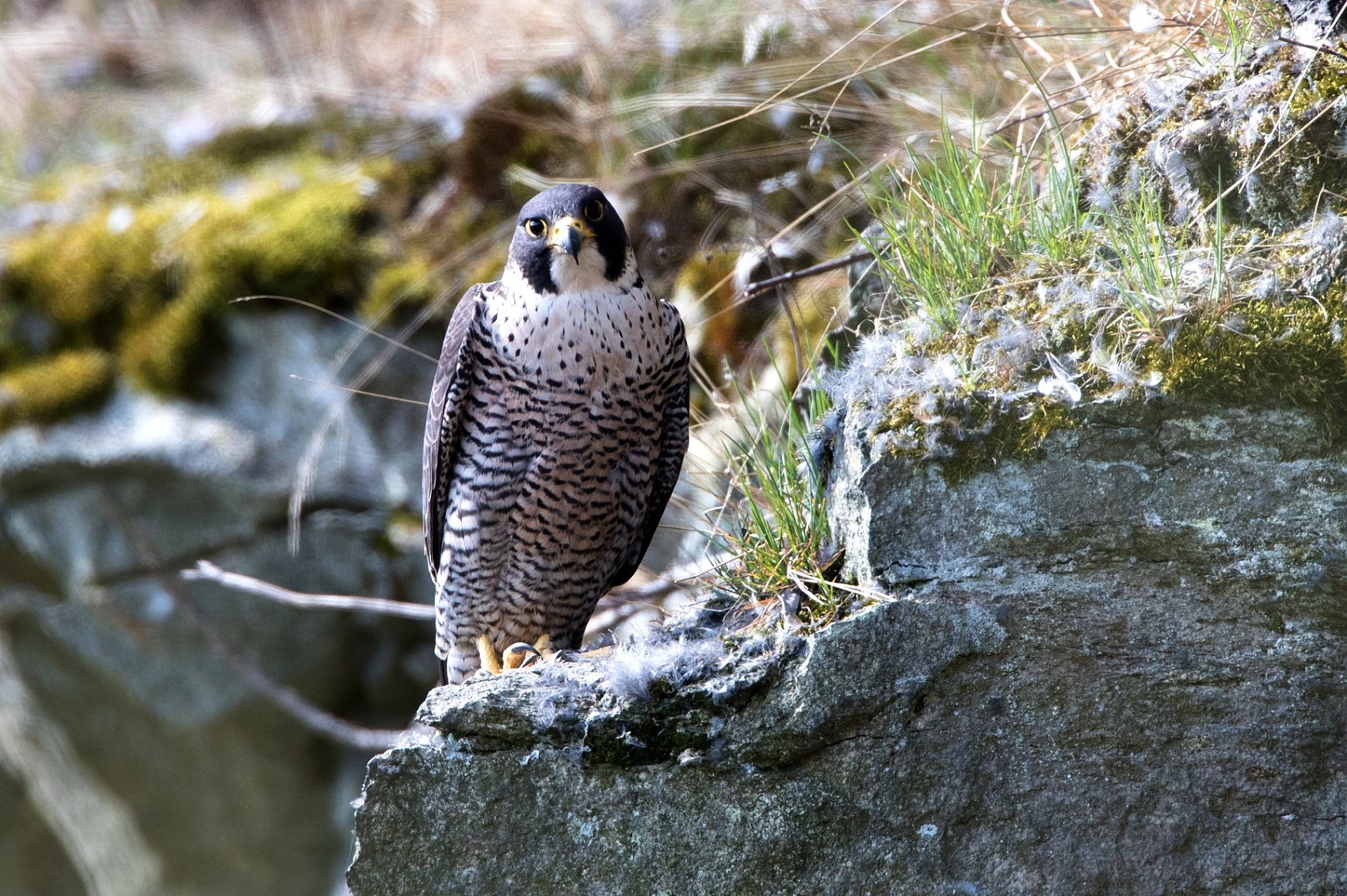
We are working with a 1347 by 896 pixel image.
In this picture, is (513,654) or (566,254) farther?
(513,654)

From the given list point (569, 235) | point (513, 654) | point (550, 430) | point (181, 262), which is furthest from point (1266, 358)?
point (181, 262)

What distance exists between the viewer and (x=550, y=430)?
9.11 feet

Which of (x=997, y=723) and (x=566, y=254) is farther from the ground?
(x=566, y=254)

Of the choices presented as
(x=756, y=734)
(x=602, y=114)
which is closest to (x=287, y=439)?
(x=602, y=114)

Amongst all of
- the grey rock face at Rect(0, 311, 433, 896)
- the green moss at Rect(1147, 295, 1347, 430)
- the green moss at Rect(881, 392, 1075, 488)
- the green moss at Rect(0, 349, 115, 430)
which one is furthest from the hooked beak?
the green moss at Rect(0, 349, 115, 430)

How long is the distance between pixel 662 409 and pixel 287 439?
9.67 feet

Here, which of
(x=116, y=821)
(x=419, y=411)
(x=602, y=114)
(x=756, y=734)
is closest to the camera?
(x=756, y=734)

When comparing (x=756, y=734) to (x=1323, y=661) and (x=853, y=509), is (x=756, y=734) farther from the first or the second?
(x=1323, y=661)

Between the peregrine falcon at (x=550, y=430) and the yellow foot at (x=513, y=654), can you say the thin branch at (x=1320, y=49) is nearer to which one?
the peregrine falcon at (x=550, y=430)

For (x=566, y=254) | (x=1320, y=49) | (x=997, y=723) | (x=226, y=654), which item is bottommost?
(x=226, y=654)

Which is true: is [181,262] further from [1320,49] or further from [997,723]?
[1320,49]

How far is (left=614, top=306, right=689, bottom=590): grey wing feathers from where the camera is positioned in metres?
2.86

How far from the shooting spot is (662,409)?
292 cm

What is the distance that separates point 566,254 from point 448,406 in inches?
19.9
